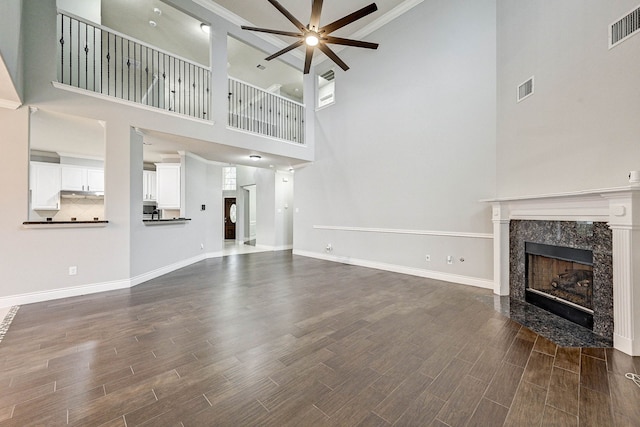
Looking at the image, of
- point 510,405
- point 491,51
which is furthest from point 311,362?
point 491,51

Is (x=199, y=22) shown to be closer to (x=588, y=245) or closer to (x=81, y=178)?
(x=81, y=178)

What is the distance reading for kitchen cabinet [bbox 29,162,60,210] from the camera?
6012 millimetres

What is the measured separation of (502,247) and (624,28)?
256 cm

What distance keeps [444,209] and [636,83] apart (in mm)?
2544

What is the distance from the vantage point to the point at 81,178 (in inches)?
254

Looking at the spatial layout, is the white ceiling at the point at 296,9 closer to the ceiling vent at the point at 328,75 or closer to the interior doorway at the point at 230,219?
the ceiling vent at the point at 328,75

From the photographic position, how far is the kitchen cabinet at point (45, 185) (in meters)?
6.01

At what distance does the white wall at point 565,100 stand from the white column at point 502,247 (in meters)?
0.32

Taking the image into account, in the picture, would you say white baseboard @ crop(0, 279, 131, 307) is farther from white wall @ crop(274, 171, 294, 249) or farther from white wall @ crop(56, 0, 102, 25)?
white wall @ crop(274, 171, 294, 249)

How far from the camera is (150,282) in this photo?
14.4 feet

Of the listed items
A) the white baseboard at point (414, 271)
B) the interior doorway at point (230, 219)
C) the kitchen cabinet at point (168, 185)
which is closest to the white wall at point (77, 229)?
the kitchen cabinet at point (168, 185)

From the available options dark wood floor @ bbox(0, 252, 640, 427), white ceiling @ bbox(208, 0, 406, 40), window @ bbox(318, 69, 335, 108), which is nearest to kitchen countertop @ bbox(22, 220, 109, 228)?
dark wood floor @ bbox(0, 252, 640, 427)

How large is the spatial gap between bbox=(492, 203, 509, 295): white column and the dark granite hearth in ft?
0.69

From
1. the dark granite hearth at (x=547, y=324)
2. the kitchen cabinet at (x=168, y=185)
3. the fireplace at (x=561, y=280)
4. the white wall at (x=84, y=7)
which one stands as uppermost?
the white wall at (x=84, y=7)
